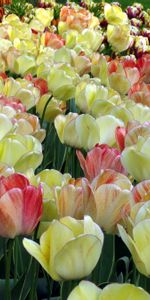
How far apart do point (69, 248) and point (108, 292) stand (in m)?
0.12

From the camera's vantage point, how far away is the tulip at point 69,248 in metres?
0.95

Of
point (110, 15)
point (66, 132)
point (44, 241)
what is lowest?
point (110, 15)

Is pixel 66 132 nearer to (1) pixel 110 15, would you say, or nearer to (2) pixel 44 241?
(2) pixel 44 241

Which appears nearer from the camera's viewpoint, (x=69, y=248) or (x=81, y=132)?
(x=69, y=248)

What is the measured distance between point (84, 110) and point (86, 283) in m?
1.09

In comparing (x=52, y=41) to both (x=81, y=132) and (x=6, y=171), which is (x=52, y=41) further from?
(x=6, y=171)

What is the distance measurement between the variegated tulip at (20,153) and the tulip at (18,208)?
0.68 ft

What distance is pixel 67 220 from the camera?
1012 mm

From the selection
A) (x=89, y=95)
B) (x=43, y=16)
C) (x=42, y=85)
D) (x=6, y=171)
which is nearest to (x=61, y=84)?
(x=42, y=85)

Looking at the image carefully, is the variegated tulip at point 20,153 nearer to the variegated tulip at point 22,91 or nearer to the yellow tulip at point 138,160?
the yellow tulip at point 138,160

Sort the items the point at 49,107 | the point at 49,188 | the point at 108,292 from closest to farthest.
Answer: the point at 108,292
the point at 49,188
the point at 49,107

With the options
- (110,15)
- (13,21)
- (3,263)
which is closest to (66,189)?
(3,263)

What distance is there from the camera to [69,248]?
3.11 feet

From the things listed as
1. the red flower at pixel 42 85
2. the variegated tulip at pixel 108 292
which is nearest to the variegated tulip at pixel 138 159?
the variegated tulip at pixel 108 292
